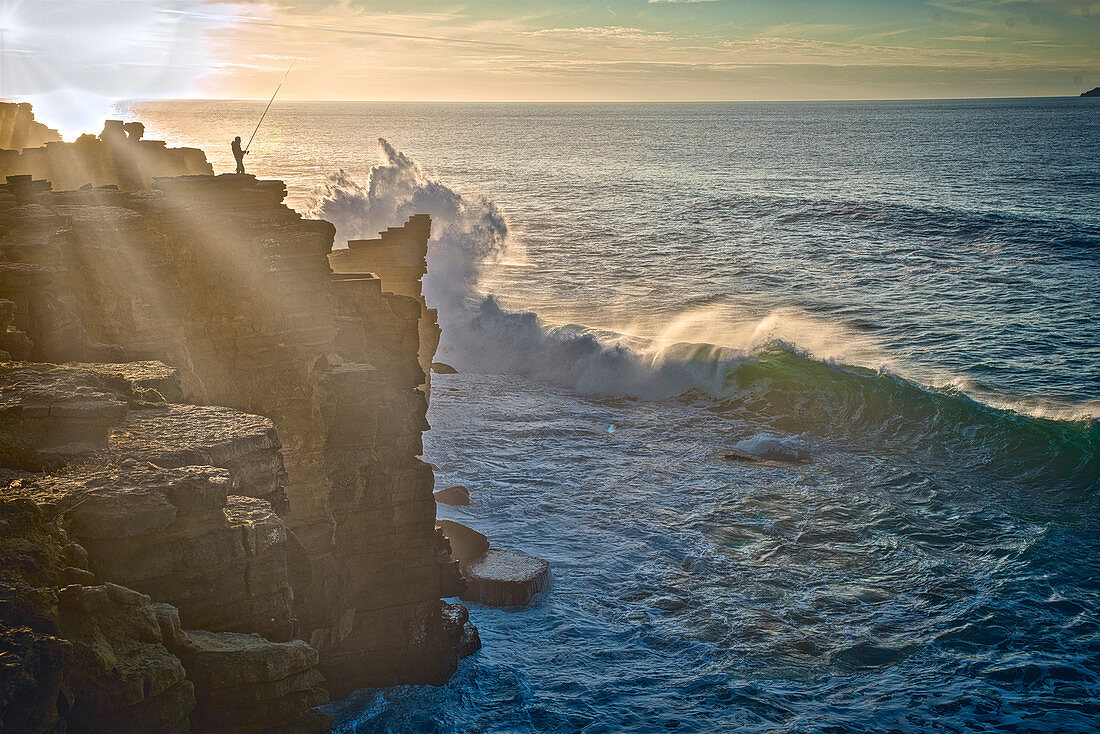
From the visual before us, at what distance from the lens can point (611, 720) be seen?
38.3 ft

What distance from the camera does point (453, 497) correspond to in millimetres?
18188

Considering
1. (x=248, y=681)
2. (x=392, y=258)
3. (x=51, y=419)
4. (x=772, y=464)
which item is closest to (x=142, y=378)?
(x=51, y=419)

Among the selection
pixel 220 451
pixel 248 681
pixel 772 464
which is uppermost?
pixel 220 451

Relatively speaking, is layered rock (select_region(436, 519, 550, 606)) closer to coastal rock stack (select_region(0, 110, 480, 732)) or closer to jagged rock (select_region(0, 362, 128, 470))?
coastal rock stack (select_region(0, 110, 480, 732))

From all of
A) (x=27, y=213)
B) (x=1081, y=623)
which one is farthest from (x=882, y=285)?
(x=27, y=213)

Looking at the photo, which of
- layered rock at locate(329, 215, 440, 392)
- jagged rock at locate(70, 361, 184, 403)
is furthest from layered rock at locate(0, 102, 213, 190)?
jagged rock at locate(70, 361, 184, 403)

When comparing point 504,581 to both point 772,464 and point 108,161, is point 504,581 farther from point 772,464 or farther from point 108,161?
point 108,161

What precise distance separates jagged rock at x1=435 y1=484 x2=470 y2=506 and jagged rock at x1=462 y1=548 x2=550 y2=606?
319 centimetres

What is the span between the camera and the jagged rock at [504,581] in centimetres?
1439

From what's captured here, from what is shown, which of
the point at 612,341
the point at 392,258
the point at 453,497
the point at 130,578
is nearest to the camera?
the point at 130,578

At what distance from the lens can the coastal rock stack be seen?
532cm

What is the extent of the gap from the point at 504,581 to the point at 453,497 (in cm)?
401

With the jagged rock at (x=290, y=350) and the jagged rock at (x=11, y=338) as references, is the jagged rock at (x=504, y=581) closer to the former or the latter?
the jagged rock at (x=290, y=350)

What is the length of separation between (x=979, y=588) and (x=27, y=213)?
15.0m
